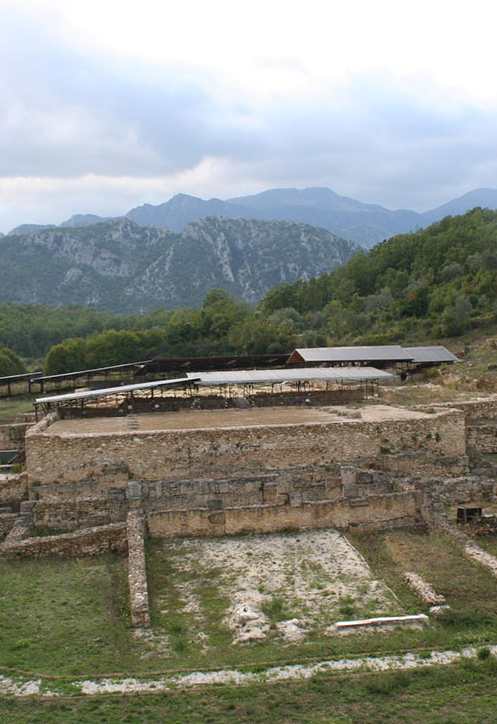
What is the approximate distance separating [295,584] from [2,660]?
589cm

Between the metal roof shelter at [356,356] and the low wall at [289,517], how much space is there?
23.9 metres

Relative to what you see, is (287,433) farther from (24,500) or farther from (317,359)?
(317,359)

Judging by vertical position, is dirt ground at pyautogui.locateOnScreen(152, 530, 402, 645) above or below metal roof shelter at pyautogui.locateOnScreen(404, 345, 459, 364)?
below

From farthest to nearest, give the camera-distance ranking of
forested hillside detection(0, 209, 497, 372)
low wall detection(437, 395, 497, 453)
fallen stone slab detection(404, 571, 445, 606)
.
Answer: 1. forested hillside detection(0, 209, 497, 372)
2. low wall detection(437, 395, 497, 453)
3. fallen stone slab detection(404, 571, 445, 606)

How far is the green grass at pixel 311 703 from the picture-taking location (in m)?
8.75

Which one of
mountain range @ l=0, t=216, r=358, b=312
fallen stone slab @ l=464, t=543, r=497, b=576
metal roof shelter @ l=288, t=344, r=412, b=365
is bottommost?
fallen stone slab @ l=464, t=543, r=497, b=576

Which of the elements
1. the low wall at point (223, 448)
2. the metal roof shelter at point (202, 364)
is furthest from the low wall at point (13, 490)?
the metal roof shelter at point (202, 364)

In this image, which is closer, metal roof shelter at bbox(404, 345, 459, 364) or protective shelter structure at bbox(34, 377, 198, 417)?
protective shelter structure at bbox(34, 377, 198, 417)

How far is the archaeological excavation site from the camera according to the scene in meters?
11.2

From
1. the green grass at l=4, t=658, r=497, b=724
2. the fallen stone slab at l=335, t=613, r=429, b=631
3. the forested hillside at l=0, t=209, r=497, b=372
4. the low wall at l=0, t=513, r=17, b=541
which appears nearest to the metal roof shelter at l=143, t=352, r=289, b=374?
the forested hillside at l=0, t=209, r=497, b=372

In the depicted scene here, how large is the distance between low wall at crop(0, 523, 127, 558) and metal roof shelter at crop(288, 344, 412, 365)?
86.7 ft

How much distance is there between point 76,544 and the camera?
15820 mm

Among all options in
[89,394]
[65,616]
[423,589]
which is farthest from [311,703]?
[89,394]

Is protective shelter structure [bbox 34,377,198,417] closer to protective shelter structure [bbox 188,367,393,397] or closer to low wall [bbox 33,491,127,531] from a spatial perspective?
protective shelter structure [bbox 188,367,393,397]
